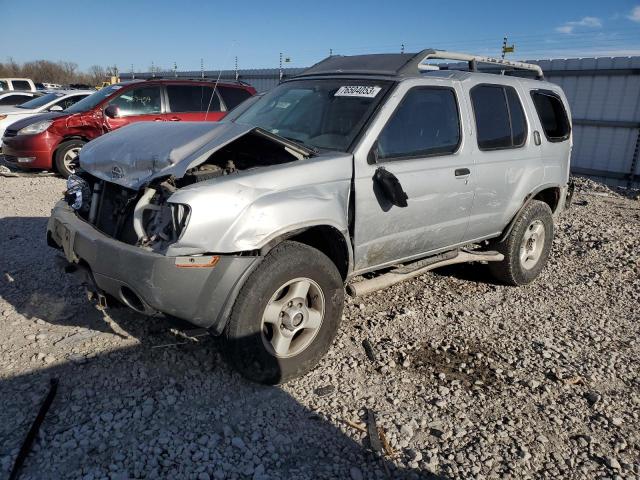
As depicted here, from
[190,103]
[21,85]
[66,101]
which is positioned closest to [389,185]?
[190,103]

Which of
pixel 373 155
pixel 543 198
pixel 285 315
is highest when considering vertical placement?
pixel 373 155

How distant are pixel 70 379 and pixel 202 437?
3.37 ft

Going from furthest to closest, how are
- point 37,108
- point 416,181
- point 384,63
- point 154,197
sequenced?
point 37,108, point 384,63, point 416,181, point 154,197

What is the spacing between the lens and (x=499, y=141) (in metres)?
4.32

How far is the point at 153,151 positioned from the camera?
3045 millimetres

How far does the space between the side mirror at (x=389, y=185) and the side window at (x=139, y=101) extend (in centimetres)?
718

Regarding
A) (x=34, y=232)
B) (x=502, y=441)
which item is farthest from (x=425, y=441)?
(x=34, y=232)

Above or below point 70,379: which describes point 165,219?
above

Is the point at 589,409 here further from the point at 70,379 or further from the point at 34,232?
the point at 34,232

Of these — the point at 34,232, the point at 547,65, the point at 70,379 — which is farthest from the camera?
the point at 547,65

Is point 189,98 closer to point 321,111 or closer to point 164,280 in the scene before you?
point 321,111

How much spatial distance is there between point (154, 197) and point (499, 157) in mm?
2845

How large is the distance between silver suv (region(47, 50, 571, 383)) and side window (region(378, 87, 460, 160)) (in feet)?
0.04

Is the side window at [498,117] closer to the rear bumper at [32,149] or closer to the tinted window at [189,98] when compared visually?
the tinted window at [189,98]
